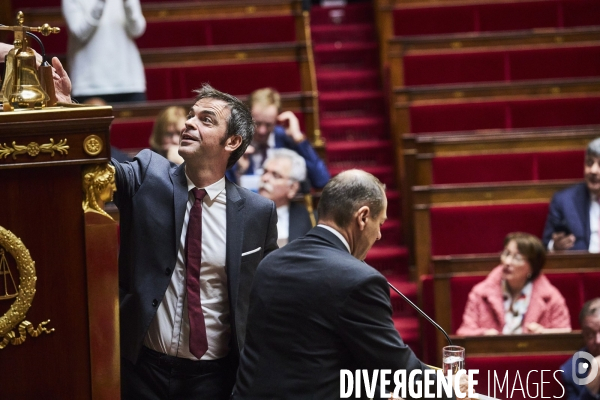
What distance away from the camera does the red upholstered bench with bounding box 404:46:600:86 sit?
7.65ft

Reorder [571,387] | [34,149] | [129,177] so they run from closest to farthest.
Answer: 1. [34,149]
2. [129,177]
3. [571,387]

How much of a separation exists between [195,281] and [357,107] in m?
1.64

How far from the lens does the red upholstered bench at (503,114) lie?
220cm

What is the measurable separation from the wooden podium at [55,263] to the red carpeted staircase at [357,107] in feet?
4.24

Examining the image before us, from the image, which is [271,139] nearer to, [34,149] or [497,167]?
[497,167]

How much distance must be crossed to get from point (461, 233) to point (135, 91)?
79 centimetres

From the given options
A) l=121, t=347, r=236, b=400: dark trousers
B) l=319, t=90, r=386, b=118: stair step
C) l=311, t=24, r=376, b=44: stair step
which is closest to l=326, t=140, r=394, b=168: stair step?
l=319, t=90, r=386, b=118: stair step

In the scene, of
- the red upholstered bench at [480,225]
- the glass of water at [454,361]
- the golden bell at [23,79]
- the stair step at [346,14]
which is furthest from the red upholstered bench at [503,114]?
the golden bell at [23,79]

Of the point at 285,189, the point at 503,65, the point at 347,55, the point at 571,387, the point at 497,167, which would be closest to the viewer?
the point at 571,387

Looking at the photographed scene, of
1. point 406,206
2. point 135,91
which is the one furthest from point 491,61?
point 135,91

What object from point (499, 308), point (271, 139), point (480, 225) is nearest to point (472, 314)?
point (499, 308)

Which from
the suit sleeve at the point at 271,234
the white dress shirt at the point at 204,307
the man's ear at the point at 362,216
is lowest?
the white dress shirt at the point at 204,307

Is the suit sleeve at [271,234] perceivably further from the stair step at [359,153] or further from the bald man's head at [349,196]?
the stair step at [359,153]

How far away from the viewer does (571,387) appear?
1.42 metres
